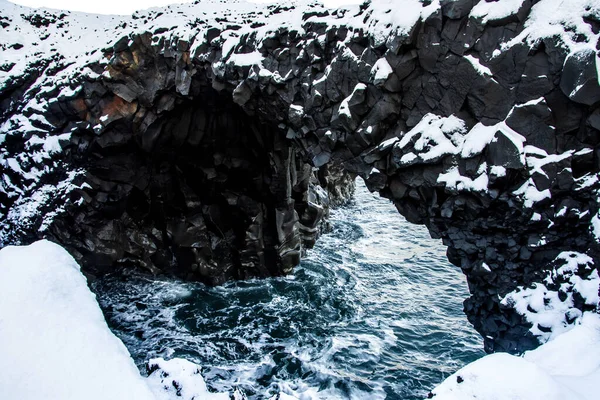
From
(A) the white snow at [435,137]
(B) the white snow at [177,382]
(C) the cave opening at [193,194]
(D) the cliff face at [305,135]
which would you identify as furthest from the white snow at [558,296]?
(C) the cave opening at [193,194]

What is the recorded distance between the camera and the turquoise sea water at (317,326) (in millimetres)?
15070

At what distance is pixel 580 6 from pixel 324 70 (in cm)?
758

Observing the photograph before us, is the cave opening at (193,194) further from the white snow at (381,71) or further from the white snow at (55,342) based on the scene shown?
the white snow at (55,342)

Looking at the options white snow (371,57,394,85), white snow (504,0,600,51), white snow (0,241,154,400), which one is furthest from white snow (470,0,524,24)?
white snow (0,241,154,400)

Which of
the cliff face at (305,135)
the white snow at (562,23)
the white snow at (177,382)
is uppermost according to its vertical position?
the white snow at (562,23)

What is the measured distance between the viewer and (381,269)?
→ 2508 centimetres

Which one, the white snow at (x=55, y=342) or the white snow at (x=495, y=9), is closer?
the white snow at (x=55, y=342)

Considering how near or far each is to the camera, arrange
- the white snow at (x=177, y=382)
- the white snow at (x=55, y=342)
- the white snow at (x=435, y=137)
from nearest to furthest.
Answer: the white snow at (x=55, y=342), the white snow at (x=177, y=382), the white snow at (x=435, y=137)

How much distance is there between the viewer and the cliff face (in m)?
9.80

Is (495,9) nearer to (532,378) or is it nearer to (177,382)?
(532,378)

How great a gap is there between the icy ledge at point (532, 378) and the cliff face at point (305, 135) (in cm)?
199

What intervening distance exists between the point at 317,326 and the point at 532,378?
12885 mm

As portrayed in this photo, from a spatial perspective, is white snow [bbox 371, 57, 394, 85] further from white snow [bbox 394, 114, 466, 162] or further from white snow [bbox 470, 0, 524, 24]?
white snow [bbox 470, 0, 524, 24]

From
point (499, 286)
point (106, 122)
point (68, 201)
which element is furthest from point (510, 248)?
point (68, 201)
